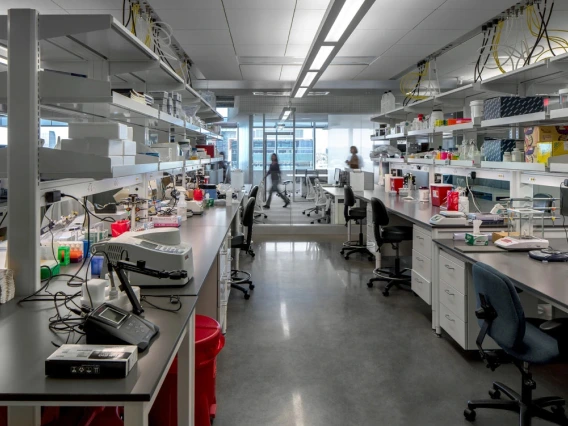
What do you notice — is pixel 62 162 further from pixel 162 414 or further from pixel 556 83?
pixel 556 83

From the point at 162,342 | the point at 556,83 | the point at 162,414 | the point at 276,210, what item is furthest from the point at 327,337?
the point at 276,210

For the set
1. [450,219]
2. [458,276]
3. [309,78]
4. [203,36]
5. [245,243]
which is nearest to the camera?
[458,276]

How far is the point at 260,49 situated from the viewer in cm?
546

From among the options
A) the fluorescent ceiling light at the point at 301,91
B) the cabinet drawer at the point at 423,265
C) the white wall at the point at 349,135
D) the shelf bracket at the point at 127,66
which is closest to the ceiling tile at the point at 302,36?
the fluorescent ceiling light at the point at 301,91

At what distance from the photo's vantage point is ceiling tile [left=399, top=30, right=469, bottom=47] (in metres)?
4.69

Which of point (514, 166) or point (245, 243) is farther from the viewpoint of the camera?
point (245, 243)

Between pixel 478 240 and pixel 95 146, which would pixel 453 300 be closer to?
pixel 478 240

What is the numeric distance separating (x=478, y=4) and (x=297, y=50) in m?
2.19

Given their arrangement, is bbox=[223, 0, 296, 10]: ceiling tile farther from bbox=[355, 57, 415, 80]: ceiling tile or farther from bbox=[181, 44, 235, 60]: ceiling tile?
bbox=[355, 57, 415, 80]: ceiling tile

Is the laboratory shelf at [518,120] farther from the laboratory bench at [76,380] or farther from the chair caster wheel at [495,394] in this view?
the laboratory bench at [76,380]

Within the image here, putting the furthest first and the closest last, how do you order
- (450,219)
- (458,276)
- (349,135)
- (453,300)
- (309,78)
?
(349,135)
(309,78)
(450,219)
(453,300)
(458,276)

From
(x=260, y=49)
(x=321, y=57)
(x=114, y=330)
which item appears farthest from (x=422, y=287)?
(x=260, y=49)

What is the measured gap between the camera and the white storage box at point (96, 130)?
2.22 metres

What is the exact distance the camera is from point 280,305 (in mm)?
4238
